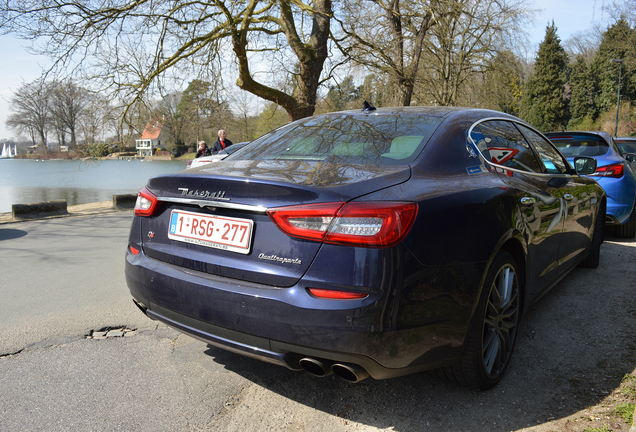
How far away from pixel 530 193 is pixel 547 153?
106cm

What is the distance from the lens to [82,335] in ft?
10.8

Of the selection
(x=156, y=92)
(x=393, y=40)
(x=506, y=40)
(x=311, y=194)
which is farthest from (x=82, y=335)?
(x=506, y=40)

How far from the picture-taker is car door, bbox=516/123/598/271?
11.5 feet

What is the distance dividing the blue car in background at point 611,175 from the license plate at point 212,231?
5.08 meters

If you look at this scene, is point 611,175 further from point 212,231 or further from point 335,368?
point 212,231

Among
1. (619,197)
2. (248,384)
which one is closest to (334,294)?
(248,384)

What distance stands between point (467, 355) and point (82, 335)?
8.49 ft

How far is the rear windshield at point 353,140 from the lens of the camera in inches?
97.6

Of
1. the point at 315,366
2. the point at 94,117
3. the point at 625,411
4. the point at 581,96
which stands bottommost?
the point at 625,411

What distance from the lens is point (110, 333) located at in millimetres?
3359

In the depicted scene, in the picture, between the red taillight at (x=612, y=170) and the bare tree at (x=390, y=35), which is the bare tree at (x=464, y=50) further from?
the red taillight at (x=612, y=170)

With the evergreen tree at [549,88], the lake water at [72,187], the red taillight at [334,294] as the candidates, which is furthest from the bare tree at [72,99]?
the evergreen tree at [549,88]

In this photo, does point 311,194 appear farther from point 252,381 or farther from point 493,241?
point 252,381

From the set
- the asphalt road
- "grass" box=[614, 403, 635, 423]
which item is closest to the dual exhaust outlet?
the asphalt road
